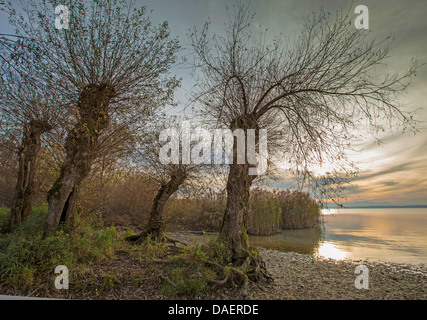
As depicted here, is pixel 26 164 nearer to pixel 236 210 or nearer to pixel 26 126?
pixel 26 126

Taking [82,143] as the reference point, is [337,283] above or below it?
below

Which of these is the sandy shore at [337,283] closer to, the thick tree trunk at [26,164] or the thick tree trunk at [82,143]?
the thick tree trunk at [82,143]

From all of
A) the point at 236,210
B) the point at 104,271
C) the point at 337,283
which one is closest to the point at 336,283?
the point at 337,283

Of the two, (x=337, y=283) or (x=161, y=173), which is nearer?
(x=337, y=283)

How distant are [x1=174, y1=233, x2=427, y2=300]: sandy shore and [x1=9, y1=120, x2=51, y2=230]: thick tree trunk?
6375 millimetres

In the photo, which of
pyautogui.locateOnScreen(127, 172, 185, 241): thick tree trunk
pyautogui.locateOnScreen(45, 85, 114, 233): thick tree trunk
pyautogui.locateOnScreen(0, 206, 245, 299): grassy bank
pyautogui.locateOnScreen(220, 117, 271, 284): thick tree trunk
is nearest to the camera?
pyautogui.locateOnScreen(0, 206, 245, 299): grassy bank

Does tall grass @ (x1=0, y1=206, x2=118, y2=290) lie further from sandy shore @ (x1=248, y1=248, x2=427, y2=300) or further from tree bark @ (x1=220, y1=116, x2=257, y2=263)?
sandy shore @ (x1=248, y1=248, x2=427, y2=300)

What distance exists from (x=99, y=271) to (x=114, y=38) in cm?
605

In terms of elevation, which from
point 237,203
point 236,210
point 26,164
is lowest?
point 236,210

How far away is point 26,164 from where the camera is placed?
8641mm

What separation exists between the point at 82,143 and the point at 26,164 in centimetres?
358

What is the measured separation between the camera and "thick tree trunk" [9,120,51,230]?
8.53 meters

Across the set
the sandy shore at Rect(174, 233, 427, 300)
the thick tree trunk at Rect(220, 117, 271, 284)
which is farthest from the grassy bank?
the sandy shore at Rect(174, 233, 427, 300)

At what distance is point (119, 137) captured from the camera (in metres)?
8.35
